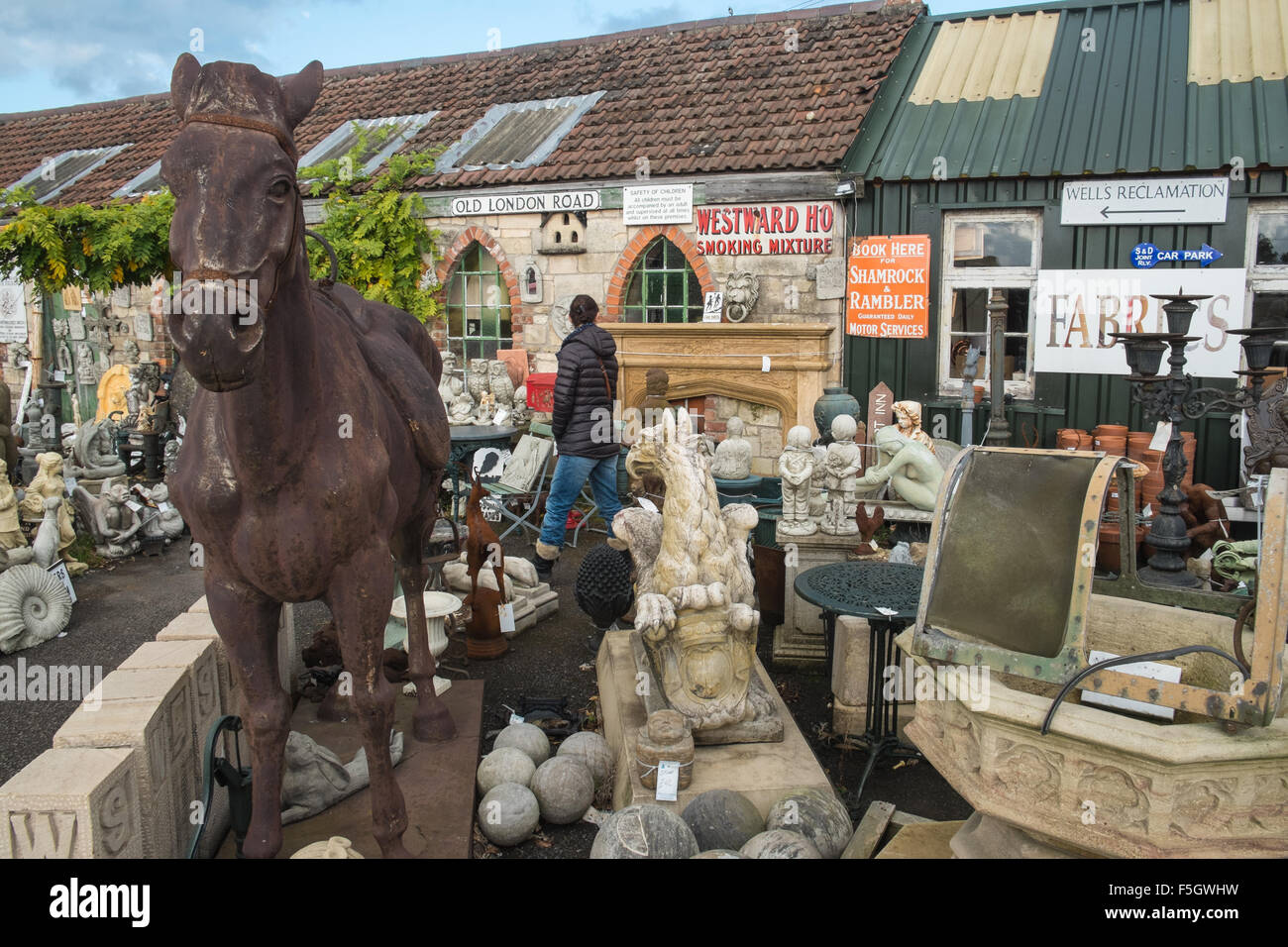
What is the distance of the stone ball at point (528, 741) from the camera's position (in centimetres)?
418

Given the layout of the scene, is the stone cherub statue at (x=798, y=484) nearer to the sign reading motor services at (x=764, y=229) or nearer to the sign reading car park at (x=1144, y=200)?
the sign reading motor services at (x=764, y=229)

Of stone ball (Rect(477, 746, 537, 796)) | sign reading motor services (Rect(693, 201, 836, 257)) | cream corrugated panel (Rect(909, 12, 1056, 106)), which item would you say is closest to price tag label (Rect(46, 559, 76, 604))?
stone ball (Rect(477, 746, 537, 796))

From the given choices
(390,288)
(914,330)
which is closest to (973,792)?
(914,330)

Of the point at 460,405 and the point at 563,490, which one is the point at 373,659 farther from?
the point at 460,405

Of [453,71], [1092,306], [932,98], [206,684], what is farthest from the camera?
[453,71]

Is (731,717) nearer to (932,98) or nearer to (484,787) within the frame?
(484,787)

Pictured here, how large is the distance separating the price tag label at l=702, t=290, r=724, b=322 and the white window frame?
2.27m

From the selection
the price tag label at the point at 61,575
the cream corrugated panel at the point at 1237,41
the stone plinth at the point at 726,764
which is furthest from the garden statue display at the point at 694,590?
the cream corrugated panel at the point at 1237,41

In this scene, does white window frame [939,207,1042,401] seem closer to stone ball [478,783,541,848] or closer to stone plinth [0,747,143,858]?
stone ball [478,783,541,848]

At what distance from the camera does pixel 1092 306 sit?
8.66 meters

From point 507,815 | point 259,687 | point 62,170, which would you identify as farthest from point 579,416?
point 62,170

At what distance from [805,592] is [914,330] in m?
5.68

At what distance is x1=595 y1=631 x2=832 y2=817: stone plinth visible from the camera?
11.8 ft

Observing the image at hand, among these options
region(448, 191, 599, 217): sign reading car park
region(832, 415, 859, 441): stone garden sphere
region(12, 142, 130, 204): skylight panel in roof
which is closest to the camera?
region(832, 415, 859, 441): stone garden sphere
